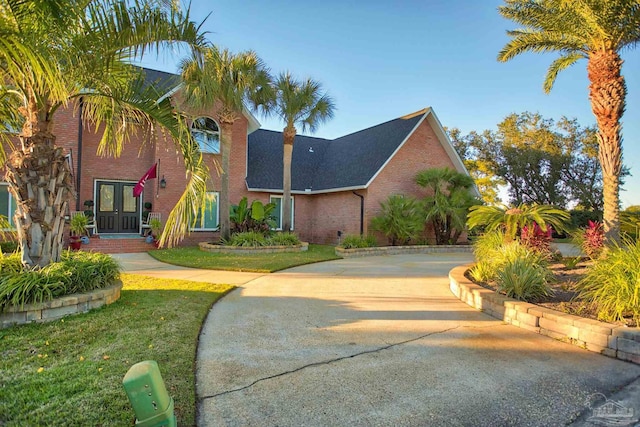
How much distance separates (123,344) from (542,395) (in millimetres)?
4391

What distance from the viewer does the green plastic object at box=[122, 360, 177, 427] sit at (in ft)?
7.11

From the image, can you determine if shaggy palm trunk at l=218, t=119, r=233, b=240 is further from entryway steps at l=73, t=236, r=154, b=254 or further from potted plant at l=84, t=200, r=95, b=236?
potted plant at l=84, t=200, r=95, b=236

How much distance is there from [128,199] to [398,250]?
1262 centimetres

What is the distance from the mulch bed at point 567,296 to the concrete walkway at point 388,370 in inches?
29.8

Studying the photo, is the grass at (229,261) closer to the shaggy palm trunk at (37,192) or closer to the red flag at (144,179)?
the red flag at (144,179)

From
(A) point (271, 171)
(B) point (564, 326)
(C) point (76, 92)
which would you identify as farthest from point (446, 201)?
(C) point (76, 92)

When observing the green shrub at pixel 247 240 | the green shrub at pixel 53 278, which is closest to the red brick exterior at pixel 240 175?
the green shrub at pixel 247 240

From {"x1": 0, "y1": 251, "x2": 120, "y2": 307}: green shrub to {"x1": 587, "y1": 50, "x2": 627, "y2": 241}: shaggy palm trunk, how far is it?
35.2ft

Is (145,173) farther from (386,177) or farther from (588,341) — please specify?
(588,341)

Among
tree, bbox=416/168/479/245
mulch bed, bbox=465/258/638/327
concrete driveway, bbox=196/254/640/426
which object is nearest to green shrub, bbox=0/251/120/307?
concrete driveway, bbox=196/254/640/426

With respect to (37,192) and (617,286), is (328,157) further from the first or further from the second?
A: (617,286)

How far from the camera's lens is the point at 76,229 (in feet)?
42.8

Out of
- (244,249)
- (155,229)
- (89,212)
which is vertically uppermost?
(89,212)

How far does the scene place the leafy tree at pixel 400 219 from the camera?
15.9m
